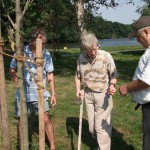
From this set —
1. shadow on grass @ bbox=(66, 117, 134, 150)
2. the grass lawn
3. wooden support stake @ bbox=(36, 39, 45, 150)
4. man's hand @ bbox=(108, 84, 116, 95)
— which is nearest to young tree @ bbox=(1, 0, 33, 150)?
wooden support stake @ bbox=(36, 39, 45, 150)

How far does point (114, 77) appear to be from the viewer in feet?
16.6

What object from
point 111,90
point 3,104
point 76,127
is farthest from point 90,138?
point 3,104

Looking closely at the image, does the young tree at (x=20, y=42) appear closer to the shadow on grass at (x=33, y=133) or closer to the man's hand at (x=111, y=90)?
the man's hand at (x=111, y=90)

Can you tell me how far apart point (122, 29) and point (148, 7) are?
8047 centimetres

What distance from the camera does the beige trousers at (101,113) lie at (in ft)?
16.7

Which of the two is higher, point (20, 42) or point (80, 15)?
point (80, 15)

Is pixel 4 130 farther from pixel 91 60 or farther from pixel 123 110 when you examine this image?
pixel 123 110

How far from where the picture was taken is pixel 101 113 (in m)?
5.13

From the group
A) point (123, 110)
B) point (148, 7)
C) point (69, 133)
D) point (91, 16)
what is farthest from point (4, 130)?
point (148, 7)

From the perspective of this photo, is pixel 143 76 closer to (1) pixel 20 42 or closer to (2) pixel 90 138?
(1) pixel 20 42

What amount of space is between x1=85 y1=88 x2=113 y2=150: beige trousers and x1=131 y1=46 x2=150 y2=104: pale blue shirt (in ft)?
3.49

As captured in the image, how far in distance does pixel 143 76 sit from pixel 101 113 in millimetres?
1507

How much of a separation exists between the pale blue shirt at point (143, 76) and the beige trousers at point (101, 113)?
1063 mm

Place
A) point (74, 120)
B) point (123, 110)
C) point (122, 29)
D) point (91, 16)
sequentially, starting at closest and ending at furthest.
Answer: point (74, 120)
point (123, 110)
point (91, 16)
point (122, 29)
